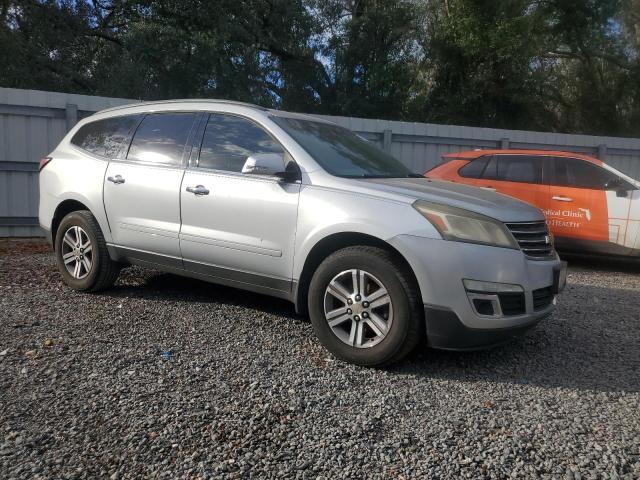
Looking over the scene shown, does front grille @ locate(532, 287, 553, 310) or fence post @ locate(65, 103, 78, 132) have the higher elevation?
fence post @ locate(65, 103, 78, 132)

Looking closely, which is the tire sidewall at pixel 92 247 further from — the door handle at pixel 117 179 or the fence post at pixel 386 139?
the fence post at pixel 386 139

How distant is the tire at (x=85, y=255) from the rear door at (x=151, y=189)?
9.1 inches

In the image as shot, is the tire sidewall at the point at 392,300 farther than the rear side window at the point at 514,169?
No

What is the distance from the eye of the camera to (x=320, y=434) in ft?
9.25

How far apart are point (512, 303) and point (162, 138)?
10.4 feet

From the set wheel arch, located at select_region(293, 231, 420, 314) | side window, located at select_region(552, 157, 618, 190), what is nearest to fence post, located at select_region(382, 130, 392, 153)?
side window, located at select_region(552, 157, 618, 190)

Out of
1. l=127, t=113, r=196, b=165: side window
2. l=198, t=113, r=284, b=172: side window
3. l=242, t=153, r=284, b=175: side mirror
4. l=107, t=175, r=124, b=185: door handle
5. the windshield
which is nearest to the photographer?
l=242, t=153, r=284, b=175: side mirror

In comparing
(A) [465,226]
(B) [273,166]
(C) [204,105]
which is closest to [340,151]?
(B) [273,166]

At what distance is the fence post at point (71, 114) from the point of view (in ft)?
27.9

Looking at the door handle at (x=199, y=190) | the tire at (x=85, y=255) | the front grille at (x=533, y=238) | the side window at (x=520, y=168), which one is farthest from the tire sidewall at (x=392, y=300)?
the side window at (x=520, y=168)

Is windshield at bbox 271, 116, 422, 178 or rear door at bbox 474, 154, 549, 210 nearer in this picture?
windshield at bbox 271, 116, 422, 178

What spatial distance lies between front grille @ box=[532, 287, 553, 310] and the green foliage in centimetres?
1347

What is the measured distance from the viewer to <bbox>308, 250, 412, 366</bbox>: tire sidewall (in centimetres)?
354

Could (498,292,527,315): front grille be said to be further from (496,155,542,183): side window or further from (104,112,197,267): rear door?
(496,155,542,183): side window
